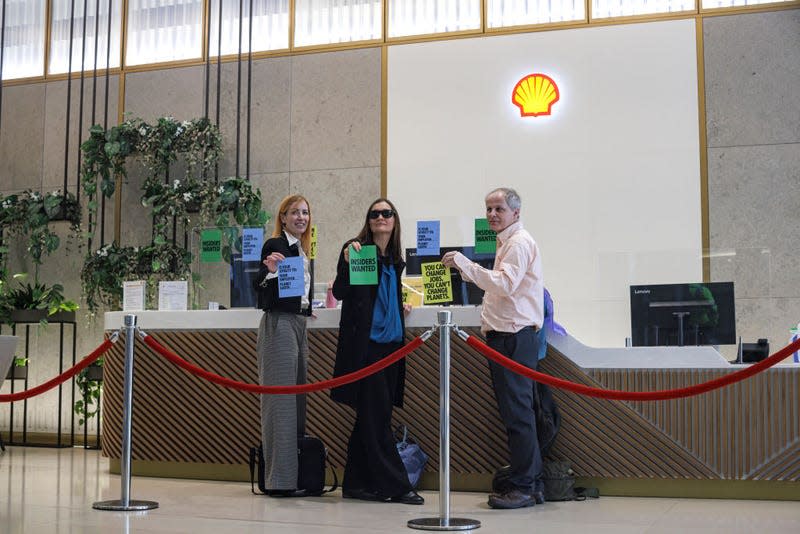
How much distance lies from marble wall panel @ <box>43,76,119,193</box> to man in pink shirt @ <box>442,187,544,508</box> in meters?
5.28

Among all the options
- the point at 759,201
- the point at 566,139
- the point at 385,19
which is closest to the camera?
the point at 759,201

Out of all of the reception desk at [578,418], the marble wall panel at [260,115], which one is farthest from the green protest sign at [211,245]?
the marble wall panel at [260,115]

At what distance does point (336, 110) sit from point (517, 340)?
4078 millimetres

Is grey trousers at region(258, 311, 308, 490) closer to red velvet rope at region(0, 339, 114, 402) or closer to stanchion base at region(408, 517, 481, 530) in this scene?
red velvet rope at region(0, 339, 114, 402)

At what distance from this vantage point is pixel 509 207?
452cm

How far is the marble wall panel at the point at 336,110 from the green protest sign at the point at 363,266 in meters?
3.46

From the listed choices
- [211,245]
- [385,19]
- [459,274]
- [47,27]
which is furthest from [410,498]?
[47,27]

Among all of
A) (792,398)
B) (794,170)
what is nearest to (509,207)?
(792,398)

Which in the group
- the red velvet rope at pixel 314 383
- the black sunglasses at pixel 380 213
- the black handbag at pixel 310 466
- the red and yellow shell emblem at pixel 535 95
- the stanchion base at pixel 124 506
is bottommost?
the stanchion base at pixel 124 506

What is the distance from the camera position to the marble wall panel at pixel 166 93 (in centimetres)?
832

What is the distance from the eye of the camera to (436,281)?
4.44m

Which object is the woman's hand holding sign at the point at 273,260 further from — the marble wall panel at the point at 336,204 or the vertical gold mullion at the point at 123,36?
the vertical gold mullion at the point at 123,36

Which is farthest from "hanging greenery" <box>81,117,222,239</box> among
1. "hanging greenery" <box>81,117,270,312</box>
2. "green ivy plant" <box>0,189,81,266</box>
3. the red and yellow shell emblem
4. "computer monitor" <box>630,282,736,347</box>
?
"computer monitor" <box>630,282,736,347</box>

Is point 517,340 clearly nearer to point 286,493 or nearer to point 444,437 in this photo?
point 444,437
